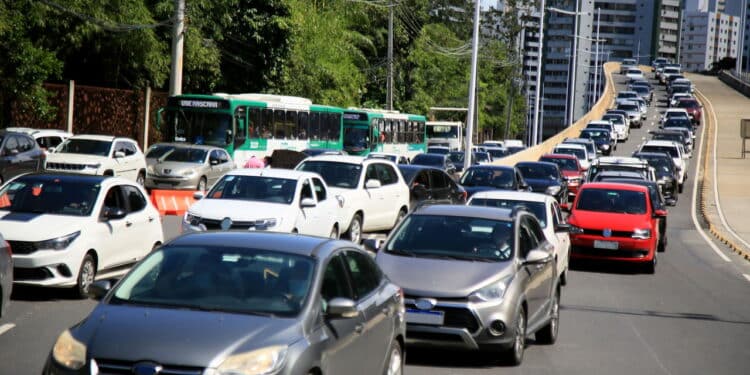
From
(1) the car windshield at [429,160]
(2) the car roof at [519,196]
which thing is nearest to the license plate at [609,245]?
(2) the car roof at [519,196]

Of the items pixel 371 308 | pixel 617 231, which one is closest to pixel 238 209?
pixel 617 231

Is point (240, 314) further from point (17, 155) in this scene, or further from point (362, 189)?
point (17, 155)

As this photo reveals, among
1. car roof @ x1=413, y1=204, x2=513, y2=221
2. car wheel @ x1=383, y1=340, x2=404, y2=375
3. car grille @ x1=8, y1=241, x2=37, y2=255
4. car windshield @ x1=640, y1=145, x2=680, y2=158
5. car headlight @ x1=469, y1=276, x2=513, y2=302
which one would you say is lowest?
car wheel @ x1=383, y1=340, x2=404, y2=375

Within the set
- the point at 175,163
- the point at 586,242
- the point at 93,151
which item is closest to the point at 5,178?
the point at 93,151

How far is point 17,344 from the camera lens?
11.0 m

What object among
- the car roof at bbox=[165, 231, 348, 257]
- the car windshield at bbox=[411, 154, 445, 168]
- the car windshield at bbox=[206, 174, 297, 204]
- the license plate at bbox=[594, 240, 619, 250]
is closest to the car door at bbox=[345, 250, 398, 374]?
the car roof at bbox=[165, 231, 348, 257]

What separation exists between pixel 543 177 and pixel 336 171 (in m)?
14.9

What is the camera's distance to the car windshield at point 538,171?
37.0m

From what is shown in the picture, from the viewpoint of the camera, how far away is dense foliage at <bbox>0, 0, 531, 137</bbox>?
121 ft

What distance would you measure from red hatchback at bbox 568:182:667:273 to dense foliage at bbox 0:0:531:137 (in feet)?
53.3

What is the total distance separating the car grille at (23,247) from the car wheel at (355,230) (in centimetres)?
915

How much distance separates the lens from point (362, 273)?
842 centimetres

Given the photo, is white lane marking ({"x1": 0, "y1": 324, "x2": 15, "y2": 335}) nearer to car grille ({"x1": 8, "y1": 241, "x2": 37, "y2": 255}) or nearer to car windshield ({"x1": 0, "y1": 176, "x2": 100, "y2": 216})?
car grille ({"x1": 8, "y1": 241, "x2": 37, "y2": 255})

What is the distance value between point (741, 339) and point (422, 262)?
5.28m
